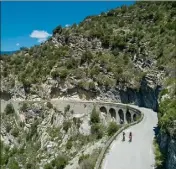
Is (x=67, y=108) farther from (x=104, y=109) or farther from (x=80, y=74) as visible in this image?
(x=80, y=74)

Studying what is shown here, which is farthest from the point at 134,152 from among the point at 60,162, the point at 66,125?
the point at 66,125

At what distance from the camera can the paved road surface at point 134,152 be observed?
89.9ft

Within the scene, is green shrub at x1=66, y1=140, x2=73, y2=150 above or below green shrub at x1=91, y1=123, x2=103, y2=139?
below

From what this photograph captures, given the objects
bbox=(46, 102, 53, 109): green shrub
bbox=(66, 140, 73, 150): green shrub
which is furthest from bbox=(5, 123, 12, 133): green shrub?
bbox=(66, 140, 73, 150): green shrub

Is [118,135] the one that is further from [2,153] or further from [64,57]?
[64,57]

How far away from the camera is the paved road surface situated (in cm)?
2739

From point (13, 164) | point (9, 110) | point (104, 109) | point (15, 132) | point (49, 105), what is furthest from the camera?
point (9, 110)

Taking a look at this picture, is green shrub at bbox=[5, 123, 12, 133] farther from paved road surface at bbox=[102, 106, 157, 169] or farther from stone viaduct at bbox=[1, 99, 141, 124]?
paved road surface at bbox=[102, 106, 157, 169]

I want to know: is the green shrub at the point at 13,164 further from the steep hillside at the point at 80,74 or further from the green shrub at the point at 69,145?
the green shrub at the point at 69,145

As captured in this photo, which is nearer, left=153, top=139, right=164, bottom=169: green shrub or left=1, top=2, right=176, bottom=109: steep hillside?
left=153, top=139, right=164, bottom=169: green shrub

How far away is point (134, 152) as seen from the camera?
3031cm

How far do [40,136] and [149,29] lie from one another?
1034 inches

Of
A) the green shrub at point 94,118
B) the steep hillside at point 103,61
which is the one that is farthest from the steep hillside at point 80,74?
the green shrub at point 94,118

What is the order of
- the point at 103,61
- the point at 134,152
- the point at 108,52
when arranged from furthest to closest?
the point at 108,52 → the point at 103,61 → the point at 134,152
